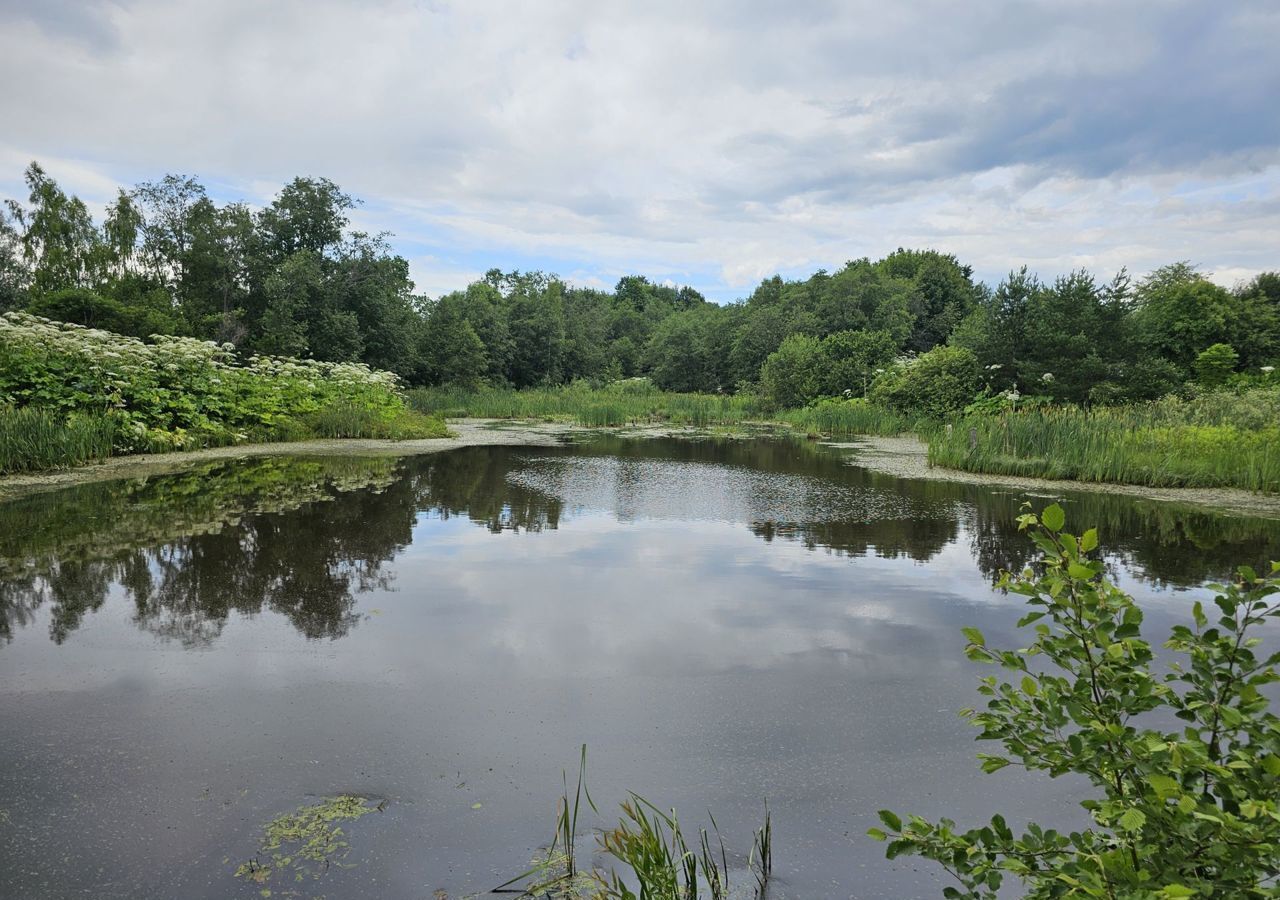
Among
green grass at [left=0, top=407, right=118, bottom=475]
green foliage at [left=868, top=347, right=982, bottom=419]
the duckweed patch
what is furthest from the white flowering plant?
green foliage at [left=868, top=347, right=982, bottom=419]

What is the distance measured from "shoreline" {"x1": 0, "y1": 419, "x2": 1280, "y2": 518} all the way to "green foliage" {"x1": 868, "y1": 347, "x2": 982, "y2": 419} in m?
1.29

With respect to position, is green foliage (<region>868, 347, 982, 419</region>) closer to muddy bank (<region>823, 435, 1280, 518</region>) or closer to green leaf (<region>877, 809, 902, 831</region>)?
muddy bank (<region>823, 435, 1280, 518</region>)

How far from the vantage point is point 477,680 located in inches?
149

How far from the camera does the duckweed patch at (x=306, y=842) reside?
7.61ft

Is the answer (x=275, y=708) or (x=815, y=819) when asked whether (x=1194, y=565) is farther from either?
(x=275, y=708)

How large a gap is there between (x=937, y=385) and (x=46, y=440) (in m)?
19.1

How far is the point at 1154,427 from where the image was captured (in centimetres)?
1150

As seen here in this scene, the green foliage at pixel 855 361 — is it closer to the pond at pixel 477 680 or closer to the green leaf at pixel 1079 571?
the pond at pixel 477 680

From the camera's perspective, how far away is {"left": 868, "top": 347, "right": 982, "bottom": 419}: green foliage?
A: 20.1 metres

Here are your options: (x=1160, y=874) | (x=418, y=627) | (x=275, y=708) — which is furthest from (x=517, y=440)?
(x=1160, y=874)

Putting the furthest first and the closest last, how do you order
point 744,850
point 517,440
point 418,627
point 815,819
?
point 517,440, point 418,627, point 815,819, point 744,850

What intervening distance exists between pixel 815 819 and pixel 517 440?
1626cm

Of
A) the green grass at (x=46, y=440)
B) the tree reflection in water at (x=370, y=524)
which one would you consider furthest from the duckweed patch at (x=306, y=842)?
the green grass at (x=46, y=440)

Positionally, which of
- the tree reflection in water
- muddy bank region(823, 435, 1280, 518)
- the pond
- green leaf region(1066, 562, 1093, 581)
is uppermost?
green leaf region(1066, 562, 1093, 581)
